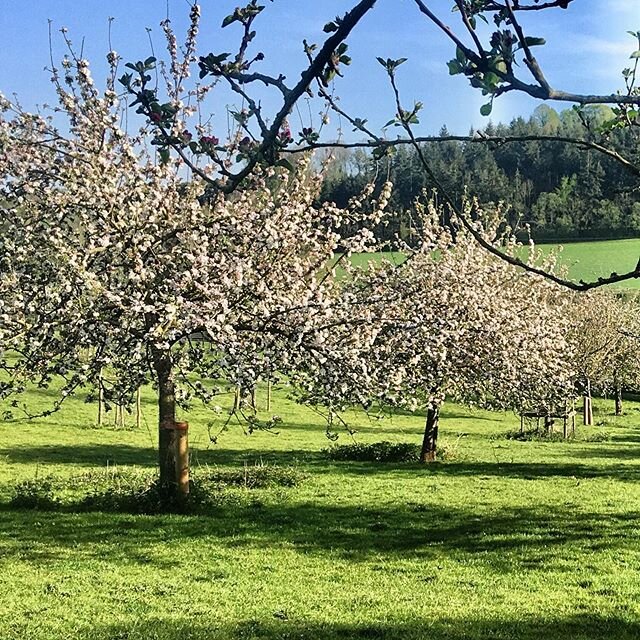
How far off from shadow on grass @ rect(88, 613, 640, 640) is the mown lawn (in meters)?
0.03

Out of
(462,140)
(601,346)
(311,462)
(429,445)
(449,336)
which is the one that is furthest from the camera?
(601,346)

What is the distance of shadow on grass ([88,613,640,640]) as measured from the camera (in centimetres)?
853

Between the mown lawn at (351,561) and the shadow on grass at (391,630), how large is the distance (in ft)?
0.11

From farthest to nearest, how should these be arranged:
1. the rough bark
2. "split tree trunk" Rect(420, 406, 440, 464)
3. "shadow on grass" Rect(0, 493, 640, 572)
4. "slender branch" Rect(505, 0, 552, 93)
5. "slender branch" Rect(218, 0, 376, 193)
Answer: "split tree trunk" Rect(420, 406, 440, 464), the rough bark, "shadow on grass" Rect(0, 493, 640, 572), "slender branch" Rect(218, 0, 376, 193), "slender branch" Rect(505, 0, 552, 93)

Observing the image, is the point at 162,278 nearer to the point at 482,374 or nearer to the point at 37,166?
the point at 37,166

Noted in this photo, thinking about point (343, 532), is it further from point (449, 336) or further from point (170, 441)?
point (449, 336)

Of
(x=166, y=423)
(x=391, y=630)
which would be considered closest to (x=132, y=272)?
(x=166, y=423)

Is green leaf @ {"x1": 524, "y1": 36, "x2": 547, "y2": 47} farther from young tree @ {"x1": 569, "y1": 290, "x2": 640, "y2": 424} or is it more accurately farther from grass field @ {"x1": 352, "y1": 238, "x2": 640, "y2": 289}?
grass field @ {"x1": 352, "y1": 238, "x2": 640, "y2": 289}

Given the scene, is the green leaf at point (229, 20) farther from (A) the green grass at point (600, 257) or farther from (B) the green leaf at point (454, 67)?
(A) the green grass at point (600, 257)

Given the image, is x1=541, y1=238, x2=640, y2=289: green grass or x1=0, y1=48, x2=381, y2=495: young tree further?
x1=541, y1=238, x2=640, y2=289: green grass

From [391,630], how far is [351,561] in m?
3.37

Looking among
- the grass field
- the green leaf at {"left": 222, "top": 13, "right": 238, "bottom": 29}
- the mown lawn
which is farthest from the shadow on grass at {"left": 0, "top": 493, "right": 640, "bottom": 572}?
the grass field

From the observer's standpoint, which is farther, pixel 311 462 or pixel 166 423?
pixel 311 462

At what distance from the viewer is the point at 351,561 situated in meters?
12.1
